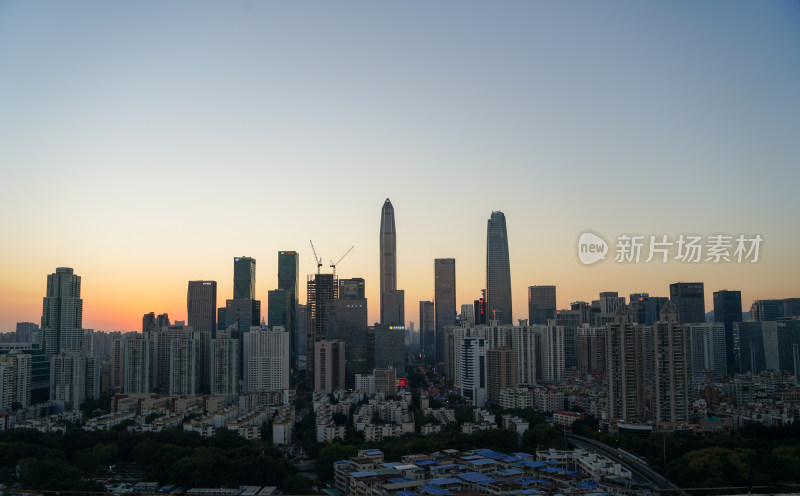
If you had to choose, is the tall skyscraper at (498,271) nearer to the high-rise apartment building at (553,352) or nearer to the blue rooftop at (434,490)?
the high-rise apartment building at (553,352)

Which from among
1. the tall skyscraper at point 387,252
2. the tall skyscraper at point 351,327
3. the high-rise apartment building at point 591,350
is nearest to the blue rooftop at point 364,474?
the high-rise apartment building at point 591,350

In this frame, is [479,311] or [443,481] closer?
[443,481]

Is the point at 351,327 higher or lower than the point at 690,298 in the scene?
lower

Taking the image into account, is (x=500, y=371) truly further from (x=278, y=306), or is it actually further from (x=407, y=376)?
(x=278, y=306)

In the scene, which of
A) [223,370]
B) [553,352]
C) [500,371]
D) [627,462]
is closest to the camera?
[627,462]

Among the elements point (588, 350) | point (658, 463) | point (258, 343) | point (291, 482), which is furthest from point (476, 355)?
point (291, 482)

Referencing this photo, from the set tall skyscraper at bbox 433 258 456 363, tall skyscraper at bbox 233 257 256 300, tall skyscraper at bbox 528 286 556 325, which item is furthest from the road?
tall skyscraper at bbox 433 258 456 363

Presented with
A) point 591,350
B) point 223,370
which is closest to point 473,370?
point 591,350
